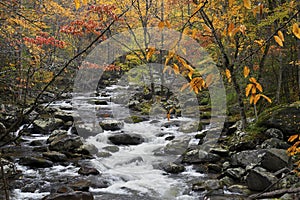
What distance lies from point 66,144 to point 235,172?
19.2ft

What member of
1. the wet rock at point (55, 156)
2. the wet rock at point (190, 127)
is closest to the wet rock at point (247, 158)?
the wet rock at point (190, 127)

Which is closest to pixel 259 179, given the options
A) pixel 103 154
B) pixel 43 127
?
pixel 103 154

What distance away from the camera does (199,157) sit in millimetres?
8523

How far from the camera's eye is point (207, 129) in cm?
1128

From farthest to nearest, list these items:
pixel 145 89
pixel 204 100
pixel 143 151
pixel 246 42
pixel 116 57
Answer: pixel 116 57 → pixel 145 89 → pixel 204 100 → pixel 246 42 → pixel 143 151

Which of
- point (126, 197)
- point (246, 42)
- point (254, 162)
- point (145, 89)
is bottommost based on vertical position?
point (126, 197)

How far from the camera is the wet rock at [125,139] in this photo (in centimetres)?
1077

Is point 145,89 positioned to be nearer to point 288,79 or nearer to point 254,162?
point 288,79

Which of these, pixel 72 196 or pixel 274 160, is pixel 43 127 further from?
pixel 274 160

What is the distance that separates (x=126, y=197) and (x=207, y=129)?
5780mm

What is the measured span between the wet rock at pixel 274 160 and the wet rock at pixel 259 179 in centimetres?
32

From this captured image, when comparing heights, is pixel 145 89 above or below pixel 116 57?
below

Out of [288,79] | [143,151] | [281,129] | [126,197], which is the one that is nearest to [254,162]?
[281,129]

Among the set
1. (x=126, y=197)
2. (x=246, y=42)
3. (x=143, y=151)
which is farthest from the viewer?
(x=246, y=42)
